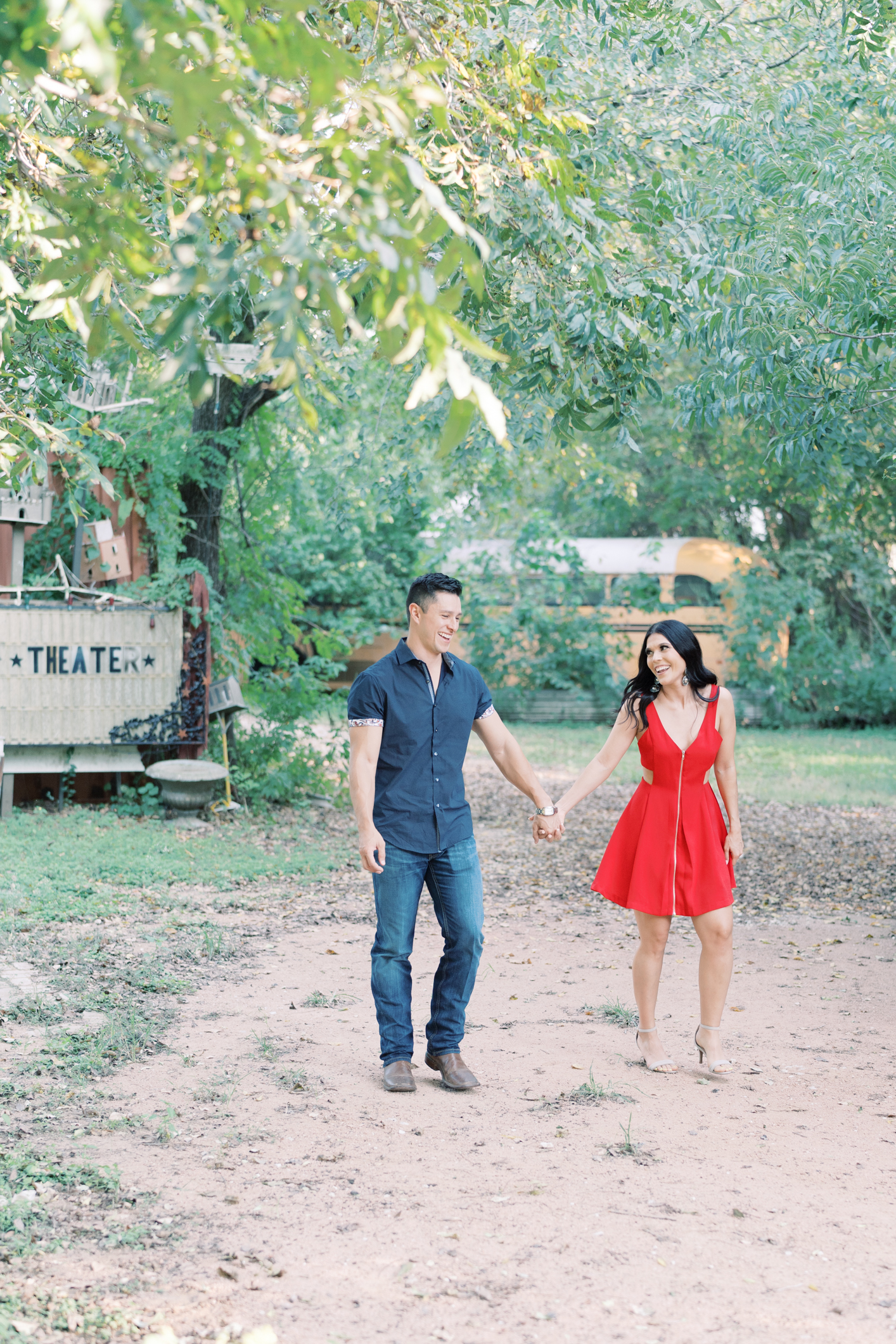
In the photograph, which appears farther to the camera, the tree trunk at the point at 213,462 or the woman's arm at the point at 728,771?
the tree trunk at the point at 213,462

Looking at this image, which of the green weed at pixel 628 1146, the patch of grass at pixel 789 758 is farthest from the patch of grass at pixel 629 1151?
the patch of grass at pixel 789 758

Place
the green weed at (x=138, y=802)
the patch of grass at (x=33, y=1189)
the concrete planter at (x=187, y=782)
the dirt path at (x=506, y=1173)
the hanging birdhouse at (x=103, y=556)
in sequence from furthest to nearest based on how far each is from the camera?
1. the hanging birdhouse at (x=103, y=556)
2. the green weed at (x=138, y=802)
3. the concrete planter at (x=187, y=782)
4. the patch of grass at (x=33, y=1189)
5. the dirt path at (x=506, y=1173)

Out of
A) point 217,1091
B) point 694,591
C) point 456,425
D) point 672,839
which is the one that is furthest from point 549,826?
point 694,591

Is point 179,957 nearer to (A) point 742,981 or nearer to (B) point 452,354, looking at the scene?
(A) point 742,981

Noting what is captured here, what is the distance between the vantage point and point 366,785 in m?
4.58

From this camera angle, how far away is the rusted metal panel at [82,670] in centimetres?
1108

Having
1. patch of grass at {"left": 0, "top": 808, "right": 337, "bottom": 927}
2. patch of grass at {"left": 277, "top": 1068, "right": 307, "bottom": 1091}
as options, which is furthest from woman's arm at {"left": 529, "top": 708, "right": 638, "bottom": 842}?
patch of grass at {"left": 0, "top": 808, "right": 337, "bottom": 927}

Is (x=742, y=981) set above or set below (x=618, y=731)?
below

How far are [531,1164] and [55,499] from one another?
954cm

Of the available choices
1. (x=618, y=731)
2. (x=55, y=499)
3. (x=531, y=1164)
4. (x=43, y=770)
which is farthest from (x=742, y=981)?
(x=55, y=499)

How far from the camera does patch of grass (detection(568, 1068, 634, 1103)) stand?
463 cm

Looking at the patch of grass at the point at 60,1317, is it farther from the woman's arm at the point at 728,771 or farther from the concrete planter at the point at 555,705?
the concrete planter at the point at 555,705

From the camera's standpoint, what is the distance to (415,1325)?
9.80ft

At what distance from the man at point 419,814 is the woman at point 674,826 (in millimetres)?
481
